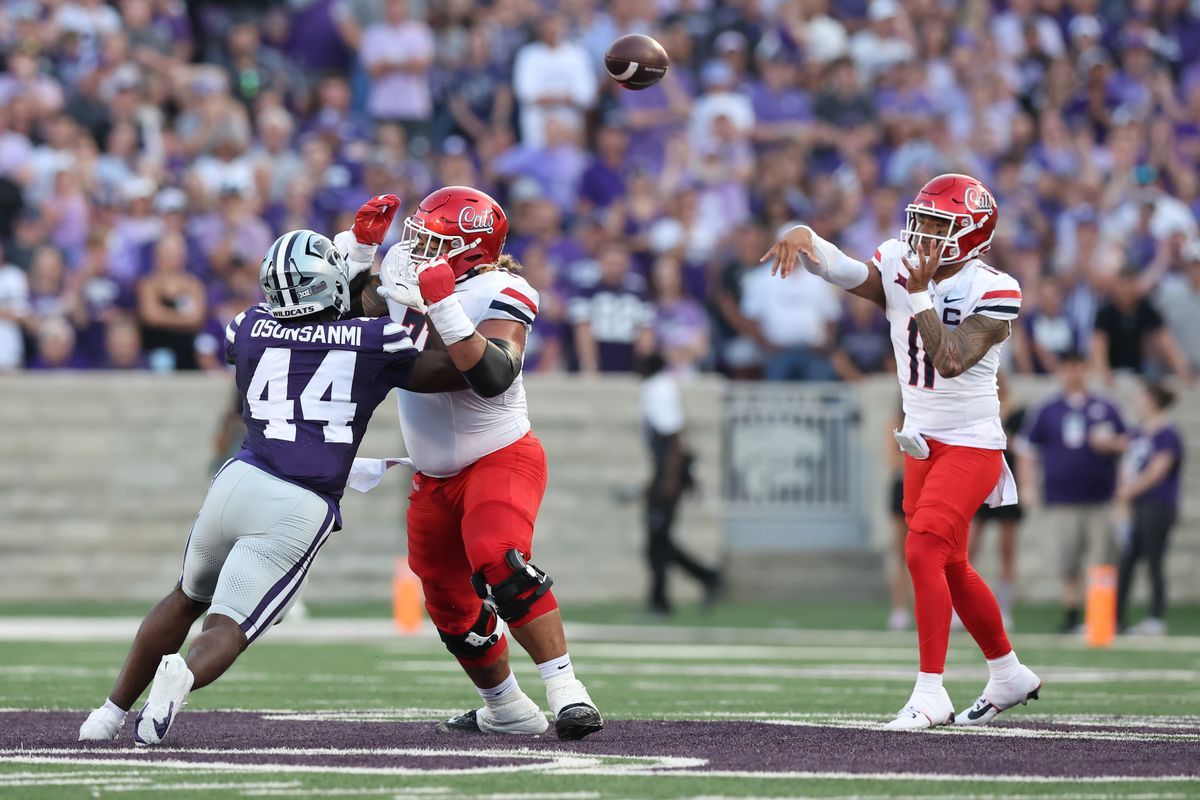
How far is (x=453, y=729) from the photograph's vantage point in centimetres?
725

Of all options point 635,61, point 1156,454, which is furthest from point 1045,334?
point 635,61

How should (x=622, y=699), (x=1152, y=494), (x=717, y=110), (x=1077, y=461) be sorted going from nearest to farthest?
(x=622, y=699) < (x=1152, y=494) < (x=1077, y=461) < (x=717, y=110)

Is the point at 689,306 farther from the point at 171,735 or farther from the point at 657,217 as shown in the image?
the point at 171,735

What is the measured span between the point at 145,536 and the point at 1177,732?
11.0 metres

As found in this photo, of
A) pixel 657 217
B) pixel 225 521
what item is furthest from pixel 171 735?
pixel 657 217

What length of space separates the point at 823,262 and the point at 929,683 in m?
1.63

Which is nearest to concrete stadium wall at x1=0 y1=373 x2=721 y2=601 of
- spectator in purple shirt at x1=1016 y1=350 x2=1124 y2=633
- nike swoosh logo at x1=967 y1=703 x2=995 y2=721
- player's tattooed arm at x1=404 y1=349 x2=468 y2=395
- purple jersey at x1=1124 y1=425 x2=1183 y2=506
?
spectator in purple shirt at x1=1016 y1=350 x2=1124 y2=633

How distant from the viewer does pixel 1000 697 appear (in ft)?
24.8

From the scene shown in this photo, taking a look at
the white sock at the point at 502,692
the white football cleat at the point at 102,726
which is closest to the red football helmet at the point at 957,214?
the white sock at the point at 502,692

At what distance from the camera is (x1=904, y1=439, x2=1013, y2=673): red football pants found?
7441 mm

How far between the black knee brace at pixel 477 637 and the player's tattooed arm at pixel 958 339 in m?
1.84

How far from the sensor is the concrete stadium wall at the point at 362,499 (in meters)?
16.4

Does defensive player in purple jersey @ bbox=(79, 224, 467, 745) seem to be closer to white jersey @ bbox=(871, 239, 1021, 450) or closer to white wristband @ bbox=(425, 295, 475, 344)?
white wristband @ bbox=(425, 295, 475, 344)

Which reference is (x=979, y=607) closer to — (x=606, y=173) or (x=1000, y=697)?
(x=1000, y=697)
